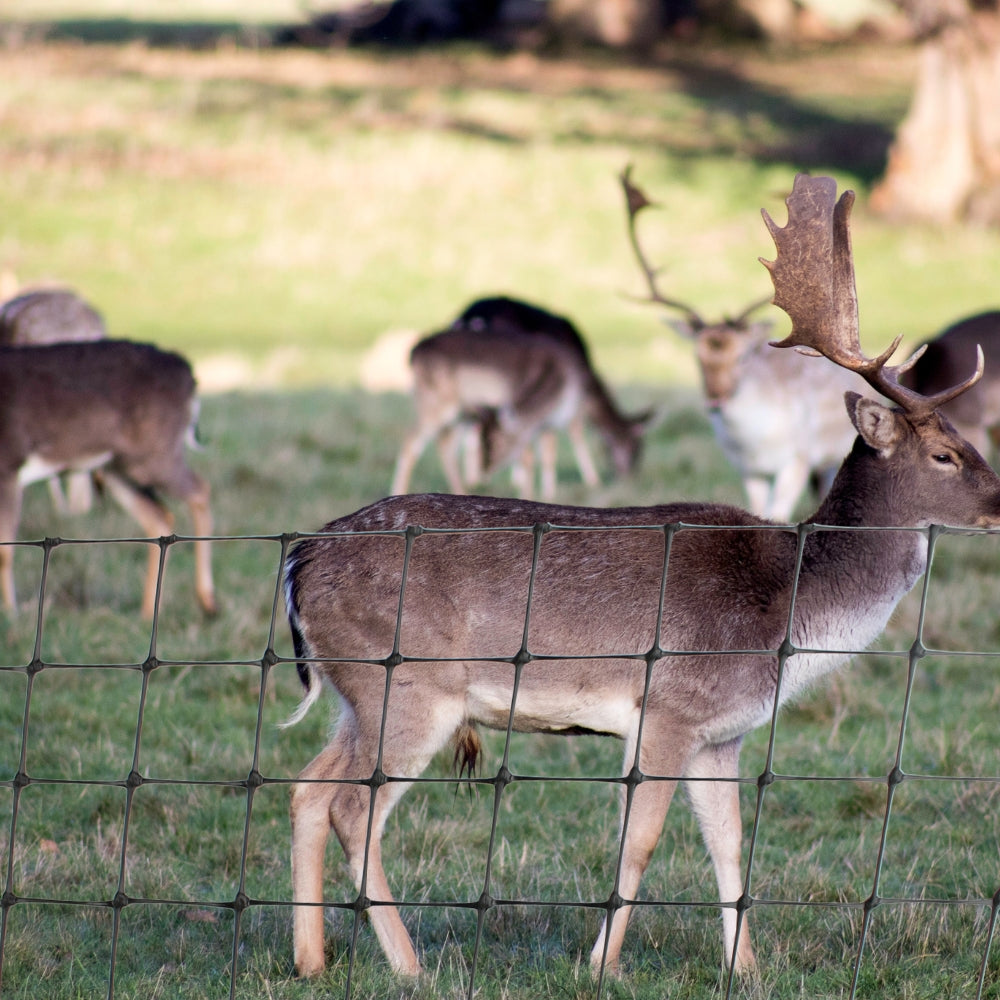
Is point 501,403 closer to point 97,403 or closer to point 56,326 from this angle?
point 56,326

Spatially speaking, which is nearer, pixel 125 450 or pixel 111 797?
pixel 111 797

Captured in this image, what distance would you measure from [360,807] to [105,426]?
162 inches

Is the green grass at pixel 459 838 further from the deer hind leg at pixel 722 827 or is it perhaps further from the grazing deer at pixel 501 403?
the grazing deer at pixel 501 403

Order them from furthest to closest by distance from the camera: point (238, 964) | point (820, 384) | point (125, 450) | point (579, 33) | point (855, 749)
→ point (579, 33), point (820, 384), point (125, 450), point (855, 749), point (238, 964)

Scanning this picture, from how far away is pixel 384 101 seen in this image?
3556 centimetres

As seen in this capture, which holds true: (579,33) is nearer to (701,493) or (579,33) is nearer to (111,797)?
(701,493)

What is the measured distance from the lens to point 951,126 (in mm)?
26531

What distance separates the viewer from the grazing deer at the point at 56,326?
384 inches

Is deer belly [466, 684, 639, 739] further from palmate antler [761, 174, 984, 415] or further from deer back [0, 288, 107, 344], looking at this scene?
deer back [0, 288, 107, 344]

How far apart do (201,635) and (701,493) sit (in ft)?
15.5

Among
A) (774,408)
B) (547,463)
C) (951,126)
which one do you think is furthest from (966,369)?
(951,126)

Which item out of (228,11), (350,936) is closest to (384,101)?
(228,11)

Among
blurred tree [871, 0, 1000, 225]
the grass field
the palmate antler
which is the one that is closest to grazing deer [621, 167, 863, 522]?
the grass field

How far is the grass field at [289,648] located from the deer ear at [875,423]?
0.90 meters
